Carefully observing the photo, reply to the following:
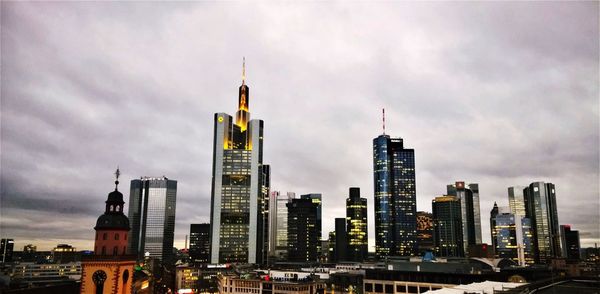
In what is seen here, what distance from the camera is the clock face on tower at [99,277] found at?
50.0 m

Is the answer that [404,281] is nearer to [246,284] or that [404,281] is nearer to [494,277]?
[494,277]

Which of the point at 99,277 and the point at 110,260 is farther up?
the point at 110,260

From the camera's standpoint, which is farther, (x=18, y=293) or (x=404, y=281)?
(x=404, y=281)

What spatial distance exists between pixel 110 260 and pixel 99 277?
7.27ft

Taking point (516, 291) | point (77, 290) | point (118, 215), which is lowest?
point (77, 290)

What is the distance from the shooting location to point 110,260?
50812 mm

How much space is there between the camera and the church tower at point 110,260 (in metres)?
49.9

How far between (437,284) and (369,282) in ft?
83.5

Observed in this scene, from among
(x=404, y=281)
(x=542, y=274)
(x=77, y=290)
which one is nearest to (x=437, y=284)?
(x=404, y=281)

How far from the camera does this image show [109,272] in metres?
50.7

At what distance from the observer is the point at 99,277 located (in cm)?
5025

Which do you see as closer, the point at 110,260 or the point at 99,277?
the point at 99,277

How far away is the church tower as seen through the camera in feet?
164

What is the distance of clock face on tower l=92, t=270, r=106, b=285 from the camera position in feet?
164
